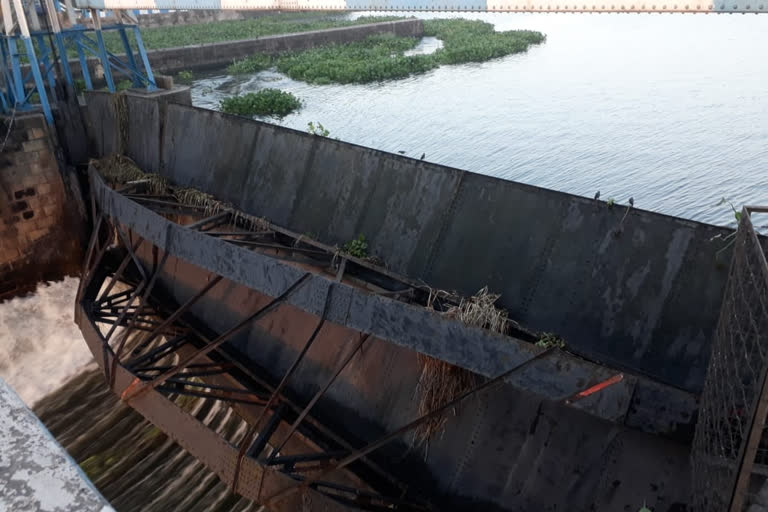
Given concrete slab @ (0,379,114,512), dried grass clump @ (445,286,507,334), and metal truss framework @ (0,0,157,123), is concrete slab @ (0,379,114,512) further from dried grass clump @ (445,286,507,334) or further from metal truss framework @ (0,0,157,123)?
metal truss framework @ (0,0,157,123)

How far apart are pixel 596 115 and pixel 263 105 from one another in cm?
1537

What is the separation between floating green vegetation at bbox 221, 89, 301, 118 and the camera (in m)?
27.7

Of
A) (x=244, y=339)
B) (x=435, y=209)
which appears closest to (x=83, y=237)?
(x=244, y=339)

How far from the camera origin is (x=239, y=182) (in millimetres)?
12367

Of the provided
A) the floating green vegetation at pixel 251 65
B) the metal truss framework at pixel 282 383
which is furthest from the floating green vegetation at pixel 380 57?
the metal truss framework at pixel 282 383

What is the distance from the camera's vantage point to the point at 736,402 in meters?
5.02

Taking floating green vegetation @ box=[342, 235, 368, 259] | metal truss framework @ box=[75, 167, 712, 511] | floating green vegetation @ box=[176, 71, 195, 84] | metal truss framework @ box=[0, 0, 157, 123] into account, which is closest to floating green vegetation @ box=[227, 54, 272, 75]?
floating green vegetation @ box=[176, 71, 195, 84]

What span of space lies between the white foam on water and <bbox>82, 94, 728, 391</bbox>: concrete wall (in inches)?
235

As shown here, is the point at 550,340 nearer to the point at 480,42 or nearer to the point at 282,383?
the point at 282,383

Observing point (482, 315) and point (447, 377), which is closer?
point (447, 377)

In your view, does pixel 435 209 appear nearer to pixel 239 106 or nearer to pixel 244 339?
pixel 244 339

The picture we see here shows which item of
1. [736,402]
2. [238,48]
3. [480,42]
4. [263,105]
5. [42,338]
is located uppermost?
[736,402]

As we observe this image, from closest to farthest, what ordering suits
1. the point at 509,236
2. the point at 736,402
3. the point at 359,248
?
the point at 736,402 < the point at 509,236 < the point at 359,248

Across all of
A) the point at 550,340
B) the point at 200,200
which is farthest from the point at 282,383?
the point at 200,200
